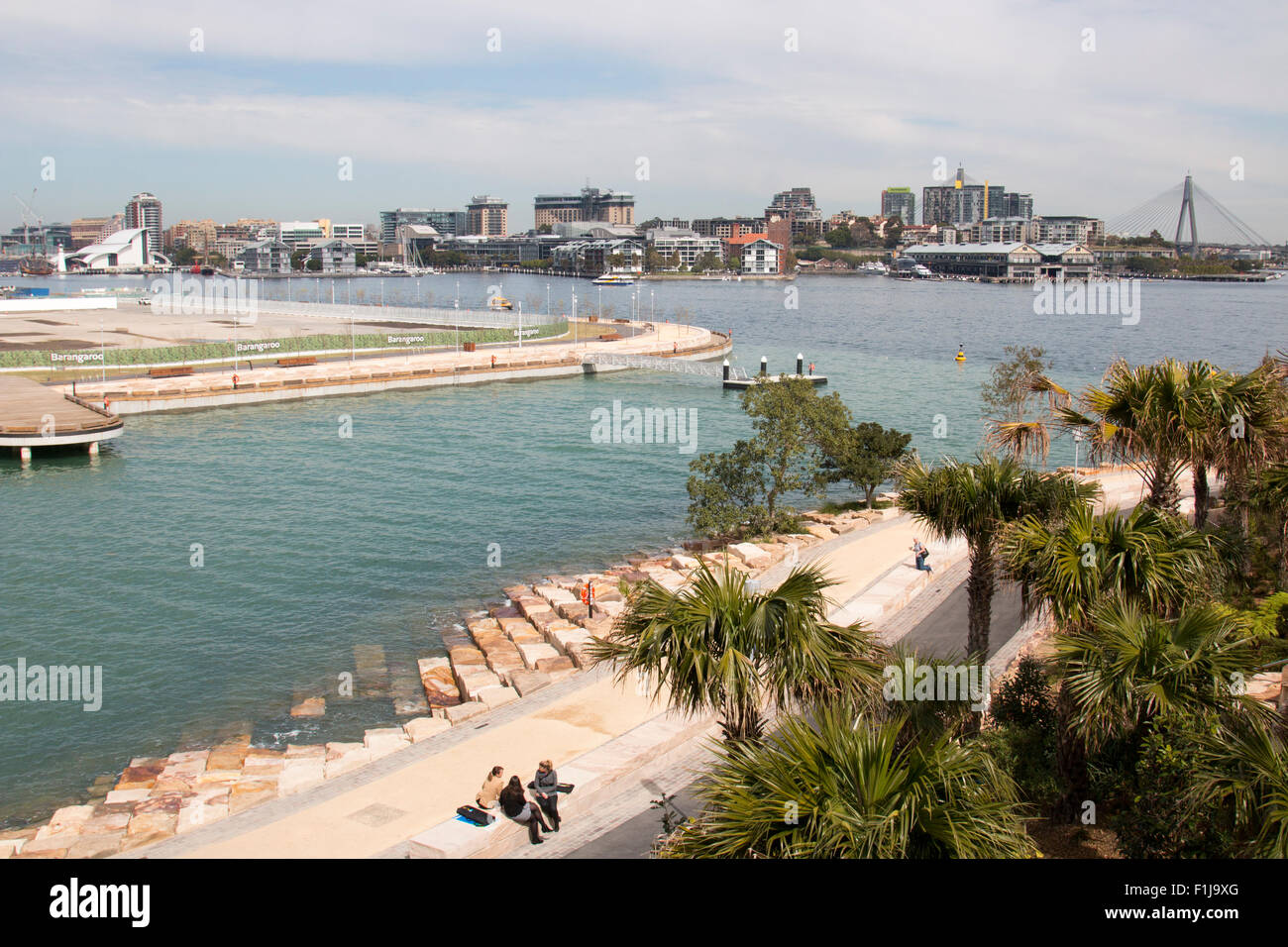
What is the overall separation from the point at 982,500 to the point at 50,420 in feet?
121

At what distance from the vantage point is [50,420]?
38438 mm

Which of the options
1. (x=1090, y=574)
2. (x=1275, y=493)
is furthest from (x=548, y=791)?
(x=1275, y=493)

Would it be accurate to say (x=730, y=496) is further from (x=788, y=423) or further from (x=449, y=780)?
(x=449, y=780)

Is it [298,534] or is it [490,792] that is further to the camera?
[298,534]

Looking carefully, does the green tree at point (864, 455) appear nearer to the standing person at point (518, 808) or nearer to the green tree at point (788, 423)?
the green tree at point (788, 423)

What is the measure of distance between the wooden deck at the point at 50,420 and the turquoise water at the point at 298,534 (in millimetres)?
921

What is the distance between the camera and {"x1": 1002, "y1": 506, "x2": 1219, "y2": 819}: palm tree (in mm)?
9570

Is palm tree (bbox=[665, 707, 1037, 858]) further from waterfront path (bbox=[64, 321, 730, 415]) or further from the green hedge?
the green hedge

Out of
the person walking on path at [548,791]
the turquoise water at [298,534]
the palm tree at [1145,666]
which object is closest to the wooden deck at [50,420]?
the turquoise water at [298,534]

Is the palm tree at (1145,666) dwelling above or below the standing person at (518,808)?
above

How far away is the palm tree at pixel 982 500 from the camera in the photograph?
11.0 meters

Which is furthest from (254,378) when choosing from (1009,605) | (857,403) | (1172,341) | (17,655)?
(1172,341)

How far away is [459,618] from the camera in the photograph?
21.8 metres

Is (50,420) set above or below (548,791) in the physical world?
above
